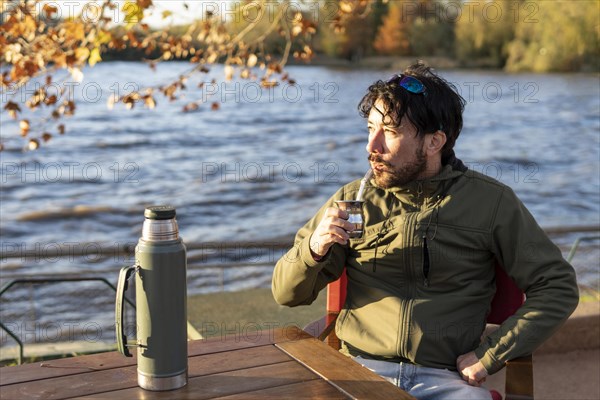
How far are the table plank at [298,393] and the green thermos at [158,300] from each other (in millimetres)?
159

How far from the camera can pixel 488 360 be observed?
247cm

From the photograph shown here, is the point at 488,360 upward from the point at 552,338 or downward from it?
upward

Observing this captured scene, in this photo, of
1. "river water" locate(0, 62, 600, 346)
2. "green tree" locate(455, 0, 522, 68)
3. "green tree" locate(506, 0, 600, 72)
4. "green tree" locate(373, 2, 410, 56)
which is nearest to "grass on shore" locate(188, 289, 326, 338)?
"river water" locate(0, 62, 600, 346)

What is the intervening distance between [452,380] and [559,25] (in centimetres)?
1942

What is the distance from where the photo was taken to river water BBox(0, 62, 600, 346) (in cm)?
1393

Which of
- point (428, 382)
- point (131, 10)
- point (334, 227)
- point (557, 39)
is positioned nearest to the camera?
point (334, 227)

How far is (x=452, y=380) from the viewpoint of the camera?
2.50 m

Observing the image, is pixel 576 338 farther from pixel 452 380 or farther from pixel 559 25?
pixel 559 25

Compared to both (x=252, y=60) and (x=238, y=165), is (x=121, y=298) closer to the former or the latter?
(x=252, y=60)

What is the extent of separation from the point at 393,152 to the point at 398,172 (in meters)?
0.07

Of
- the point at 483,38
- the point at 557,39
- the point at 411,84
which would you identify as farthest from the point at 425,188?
the point at 483,38

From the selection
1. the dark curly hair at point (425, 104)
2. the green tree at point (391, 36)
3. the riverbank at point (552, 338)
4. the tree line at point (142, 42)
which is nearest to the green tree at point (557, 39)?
the green tree at point (391, 36)

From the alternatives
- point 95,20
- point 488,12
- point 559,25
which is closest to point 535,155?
point 559,25

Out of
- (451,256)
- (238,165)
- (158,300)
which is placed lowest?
(238,165)
